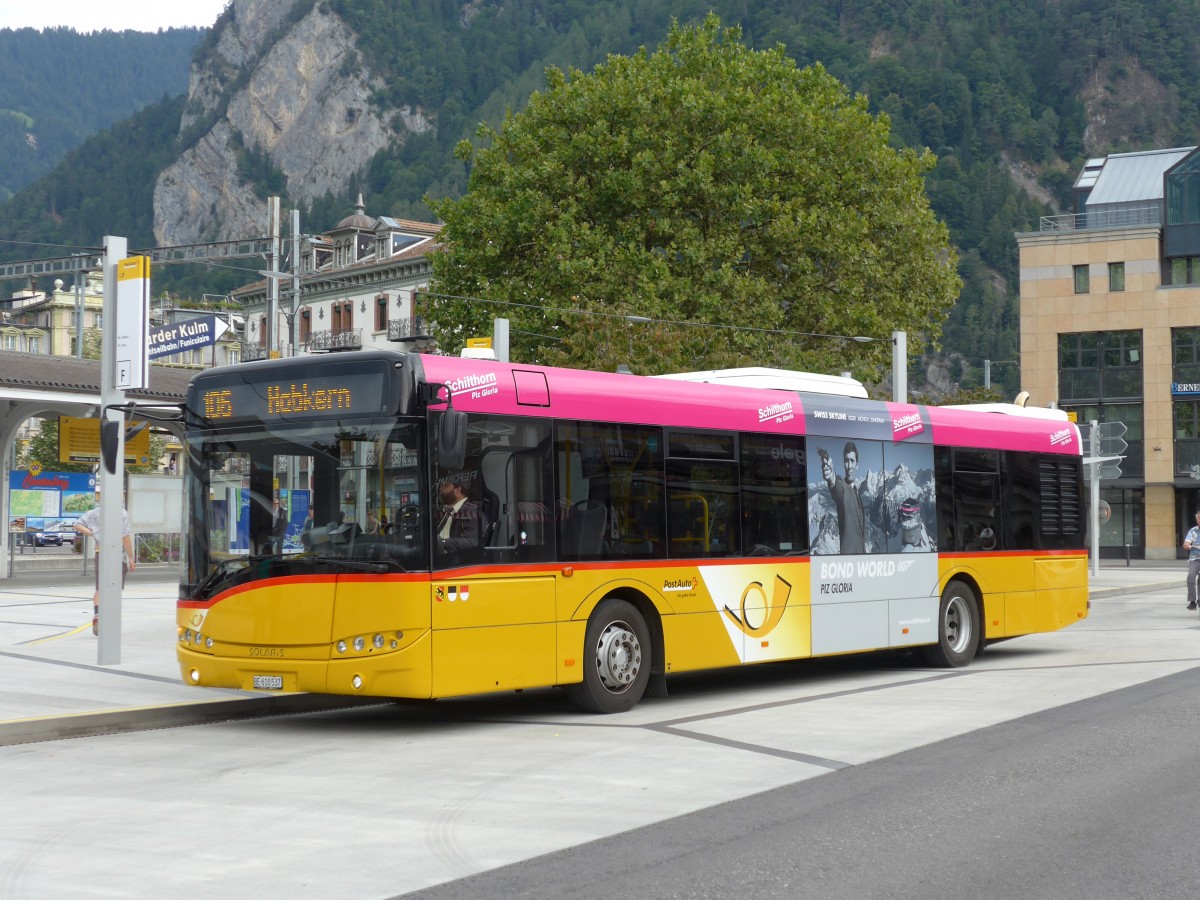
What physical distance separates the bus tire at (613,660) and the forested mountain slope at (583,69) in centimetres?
14159

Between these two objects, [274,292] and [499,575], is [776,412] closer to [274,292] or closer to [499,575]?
[499,575]

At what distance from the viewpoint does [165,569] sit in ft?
144

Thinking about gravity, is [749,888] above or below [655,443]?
below

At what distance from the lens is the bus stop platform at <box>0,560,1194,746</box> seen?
12.0m

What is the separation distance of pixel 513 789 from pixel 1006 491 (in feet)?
34.1

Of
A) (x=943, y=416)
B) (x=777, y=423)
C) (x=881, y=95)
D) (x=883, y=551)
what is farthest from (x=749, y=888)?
(x=881, y=95)

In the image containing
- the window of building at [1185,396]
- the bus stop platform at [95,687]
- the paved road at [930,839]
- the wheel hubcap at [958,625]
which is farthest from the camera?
the window of building at [1185,396]

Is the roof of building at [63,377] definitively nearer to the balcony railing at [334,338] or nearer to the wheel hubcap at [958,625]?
the wheel hubcap at [958,625]

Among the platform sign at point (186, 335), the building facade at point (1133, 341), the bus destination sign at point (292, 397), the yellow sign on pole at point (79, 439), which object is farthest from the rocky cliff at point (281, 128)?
the bus destination sign at point (292, 397)

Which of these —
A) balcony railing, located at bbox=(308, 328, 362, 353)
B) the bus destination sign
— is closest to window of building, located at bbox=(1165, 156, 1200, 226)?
balcony railing, located at bbox=(308, 328, 362, 353)

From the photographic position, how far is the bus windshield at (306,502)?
1149cm

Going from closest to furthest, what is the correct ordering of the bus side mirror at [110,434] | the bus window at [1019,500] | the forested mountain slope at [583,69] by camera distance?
the bus side mirror at [110,434] → the bus window at [1019,500] → the forested mountain slope at [583,69]

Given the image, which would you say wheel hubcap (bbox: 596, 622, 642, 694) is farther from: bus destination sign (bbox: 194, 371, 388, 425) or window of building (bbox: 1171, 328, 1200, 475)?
window of building (bbox: 1171, 328, 1200, 475)

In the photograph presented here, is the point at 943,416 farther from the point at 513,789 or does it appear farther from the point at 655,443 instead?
the point at 513,789
